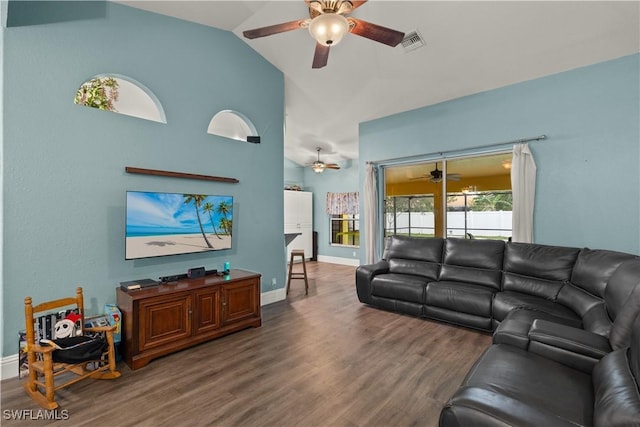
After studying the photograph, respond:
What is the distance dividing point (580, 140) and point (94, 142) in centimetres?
554

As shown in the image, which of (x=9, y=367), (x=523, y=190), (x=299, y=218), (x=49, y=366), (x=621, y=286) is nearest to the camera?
(x=621, y=286)

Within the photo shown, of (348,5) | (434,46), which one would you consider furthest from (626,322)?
(434,46)

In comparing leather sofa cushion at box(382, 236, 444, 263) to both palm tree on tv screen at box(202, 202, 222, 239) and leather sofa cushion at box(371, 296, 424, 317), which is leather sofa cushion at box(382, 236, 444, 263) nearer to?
leather sofa cushion at box(371, 296, 424, 317)

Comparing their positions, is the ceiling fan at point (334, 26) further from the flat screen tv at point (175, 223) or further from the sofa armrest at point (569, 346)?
the sofa armrest at point (569, 346)

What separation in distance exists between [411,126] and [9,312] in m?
5.60

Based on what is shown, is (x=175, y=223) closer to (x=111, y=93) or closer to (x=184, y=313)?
(x=184, y=313)

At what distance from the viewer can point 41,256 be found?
2.64 m

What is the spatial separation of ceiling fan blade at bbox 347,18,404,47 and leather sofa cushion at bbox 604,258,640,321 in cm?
243

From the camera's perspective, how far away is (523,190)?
13.2 ft

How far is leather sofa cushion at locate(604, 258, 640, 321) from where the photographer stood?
1.81m

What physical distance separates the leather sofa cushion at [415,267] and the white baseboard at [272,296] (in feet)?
5.58

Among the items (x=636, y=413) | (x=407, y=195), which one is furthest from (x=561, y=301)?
(x=407, y=195)

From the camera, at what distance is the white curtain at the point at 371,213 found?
5.77 m

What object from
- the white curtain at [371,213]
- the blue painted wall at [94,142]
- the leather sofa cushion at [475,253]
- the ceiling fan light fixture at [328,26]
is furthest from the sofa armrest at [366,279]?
the ceiling fan light fixture at [328,26]
